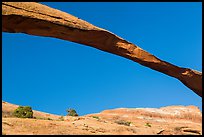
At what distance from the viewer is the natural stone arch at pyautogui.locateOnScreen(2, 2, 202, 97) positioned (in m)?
12.1

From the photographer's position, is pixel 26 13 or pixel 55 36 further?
pixel 55 36

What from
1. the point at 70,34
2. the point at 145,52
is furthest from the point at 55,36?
the point at 145,52

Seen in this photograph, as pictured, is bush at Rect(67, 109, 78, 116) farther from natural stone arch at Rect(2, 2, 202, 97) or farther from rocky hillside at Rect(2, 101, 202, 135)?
natural stone arch at Rect(2, 2, 202, 97)

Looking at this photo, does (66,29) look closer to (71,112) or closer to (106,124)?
(106,124)

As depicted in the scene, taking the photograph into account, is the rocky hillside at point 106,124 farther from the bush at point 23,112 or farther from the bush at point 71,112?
the bush at point 71,112

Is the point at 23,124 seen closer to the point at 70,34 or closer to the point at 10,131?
the point at 10,131

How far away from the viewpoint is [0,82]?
37.2 ft

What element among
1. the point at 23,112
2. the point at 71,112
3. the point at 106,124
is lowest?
the point at 106,124

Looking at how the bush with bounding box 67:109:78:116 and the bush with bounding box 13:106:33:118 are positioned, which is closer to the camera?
the bush with bounding box 13:106:33:118

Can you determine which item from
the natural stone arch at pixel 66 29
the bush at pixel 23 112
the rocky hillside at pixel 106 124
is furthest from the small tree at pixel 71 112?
the natural stone arch at pixel 66 29

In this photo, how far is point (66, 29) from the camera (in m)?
13.3

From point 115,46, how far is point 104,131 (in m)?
7.32

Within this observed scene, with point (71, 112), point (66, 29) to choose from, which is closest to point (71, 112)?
point (71, 112)

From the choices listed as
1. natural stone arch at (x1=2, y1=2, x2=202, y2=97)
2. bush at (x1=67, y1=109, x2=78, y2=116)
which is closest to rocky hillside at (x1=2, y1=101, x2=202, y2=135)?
bush at (x1=67, y1=109, x2=78, y2=116)
